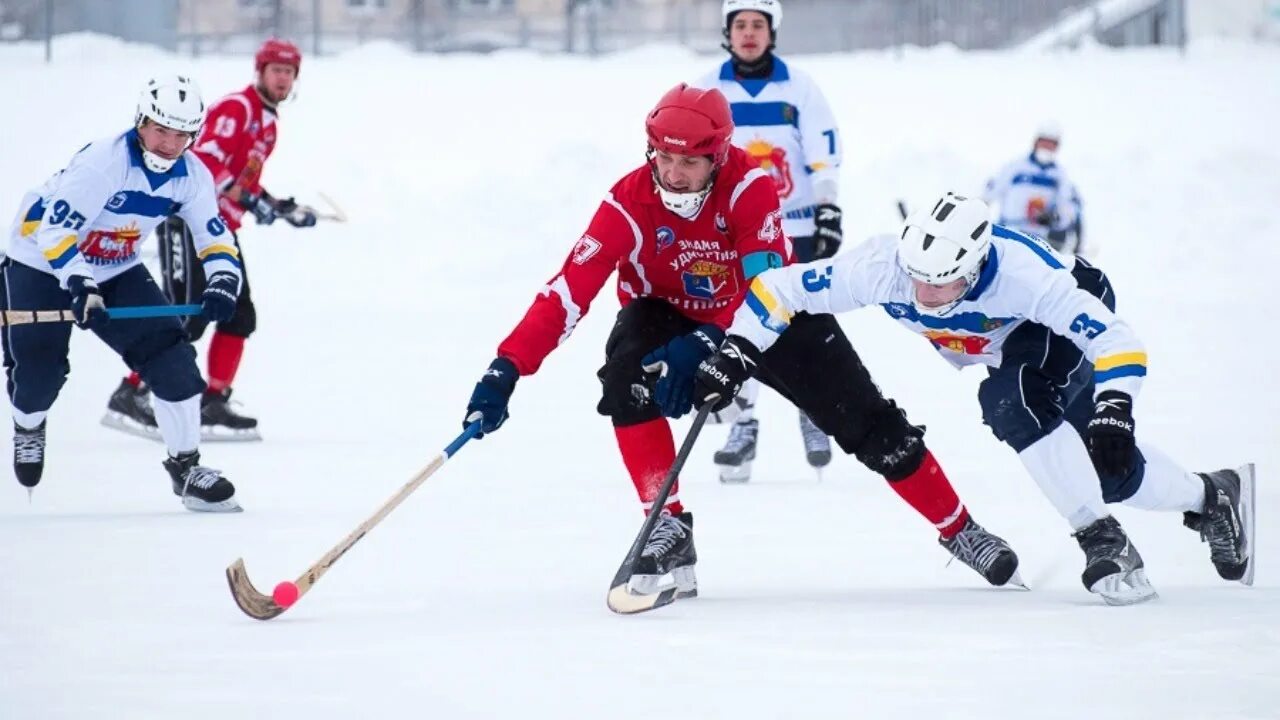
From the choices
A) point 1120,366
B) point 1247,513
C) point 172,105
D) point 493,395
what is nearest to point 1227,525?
point 1247,513

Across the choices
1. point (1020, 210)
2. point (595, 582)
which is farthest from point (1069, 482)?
point (1020, 210)

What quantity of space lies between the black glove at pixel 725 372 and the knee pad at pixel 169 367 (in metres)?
2.17

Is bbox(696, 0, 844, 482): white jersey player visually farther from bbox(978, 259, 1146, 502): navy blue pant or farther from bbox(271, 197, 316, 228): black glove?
bbox(978, 259, 1146, 502): navy blue pant

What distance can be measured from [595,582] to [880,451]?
82 centimetres

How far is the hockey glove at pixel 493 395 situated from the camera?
4457 mm

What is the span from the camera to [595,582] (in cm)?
472

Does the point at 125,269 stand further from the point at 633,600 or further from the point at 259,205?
the point at 633,600

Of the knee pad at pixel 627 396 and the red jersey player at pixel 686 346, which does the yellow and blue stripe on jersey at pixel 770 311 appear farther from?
the knee pad at pixel 627 396

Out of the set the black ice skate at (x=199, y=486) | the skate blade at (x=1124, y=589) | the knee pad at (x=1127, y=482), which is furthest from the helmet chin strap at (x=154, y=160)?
the skate blade at (x=1124, y=589)

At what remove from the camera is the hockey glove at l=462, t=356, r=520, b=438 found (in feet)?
14.6

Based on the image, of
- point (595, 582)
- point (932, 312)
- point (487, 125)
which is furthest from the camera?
point (487, 125)

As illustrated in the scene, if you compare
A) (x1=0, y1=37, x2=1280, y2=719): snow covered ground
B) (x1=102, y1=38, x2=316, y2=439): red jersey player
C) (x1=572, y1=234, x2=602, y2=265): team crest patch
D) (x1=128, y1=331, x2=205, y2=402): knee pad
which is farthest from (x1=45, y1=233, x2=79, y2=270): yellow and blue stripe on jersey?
(x1=572, y1=234, x2=602, y2=265): team crest patch

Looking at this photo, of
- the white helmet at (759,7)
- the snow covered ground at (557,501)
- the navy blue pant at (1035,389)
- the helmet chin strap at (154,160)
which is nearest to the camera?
the snow covered ground at (557,501)

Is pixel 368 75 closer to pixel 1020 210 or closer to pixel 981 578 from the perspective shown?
pixel 1020 210
